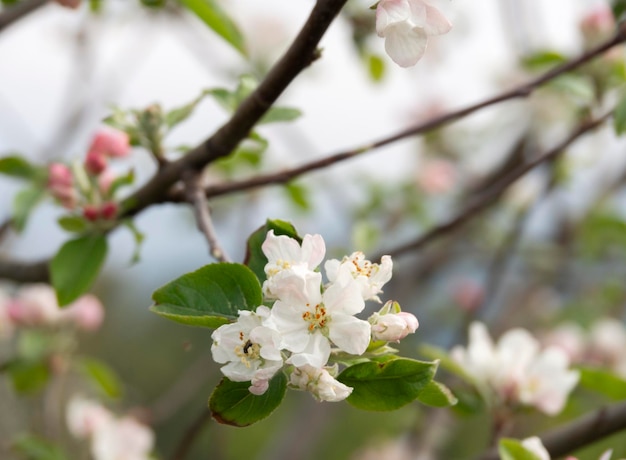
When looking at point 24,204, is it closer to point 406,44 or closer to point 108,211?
point 108,211

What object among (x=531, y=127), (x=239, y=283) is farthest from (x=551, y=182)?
(x=239, y=283)

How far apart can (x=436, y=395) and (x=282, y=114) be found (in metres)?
0.42

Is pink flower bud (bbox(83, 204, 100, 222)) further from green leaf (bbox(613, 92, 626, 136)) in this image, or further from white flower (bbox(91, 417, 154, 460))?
green leaf (bbox(613, 92, 626, 136))

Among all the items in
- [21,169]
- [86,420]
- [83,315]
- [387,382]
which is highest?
[21,169]

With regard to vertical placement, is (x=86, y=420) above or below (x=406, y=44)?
below

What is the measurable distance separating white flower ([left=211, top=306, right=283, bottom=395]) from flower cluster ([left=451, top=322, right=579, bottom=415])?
1.75 feet

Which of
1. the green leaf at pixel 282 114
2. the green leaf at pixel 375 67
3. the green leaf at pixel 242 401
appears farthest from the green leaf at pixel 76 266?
the green leaf at pixel 375 67

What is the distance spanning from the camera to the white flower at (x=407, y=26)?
51cm

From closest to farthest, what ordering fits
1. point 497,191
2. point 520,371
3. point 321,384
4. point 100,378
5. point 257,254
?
point 321,384 → point 257,254 → point 520,371 → point 497,191 → point 100,378

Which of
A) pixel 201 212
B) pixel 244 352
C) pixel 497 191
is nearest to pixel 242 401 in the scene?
pixel 244 352

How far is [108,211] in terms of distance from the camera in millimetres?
883

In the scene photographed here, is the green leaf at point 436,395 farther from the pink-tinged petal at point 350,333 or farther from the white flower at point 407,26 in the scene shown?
the white flower at point 407,26

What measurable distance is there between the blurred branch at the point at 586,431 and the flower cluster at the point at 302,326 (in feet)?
1.38

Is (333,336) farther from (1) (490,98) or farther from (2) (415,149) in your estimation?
(2) (415,149)
